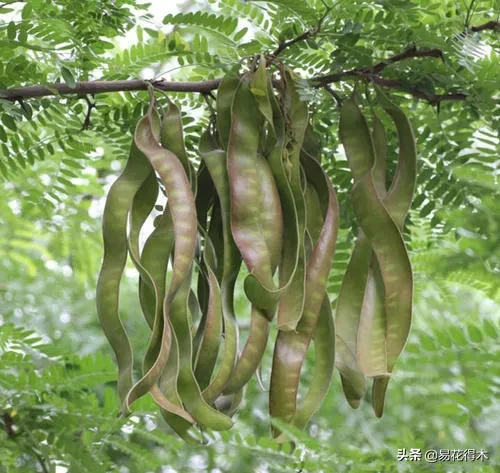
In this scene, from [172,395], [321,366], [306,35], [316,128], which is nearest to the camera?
[172,395]

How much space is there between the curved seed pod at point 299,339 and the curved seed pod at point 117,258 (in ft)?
0.44

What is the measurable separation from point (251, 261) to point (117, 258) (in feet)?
0.43

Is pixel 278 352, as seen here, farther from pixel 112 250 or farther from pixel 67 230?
pixel 67 230

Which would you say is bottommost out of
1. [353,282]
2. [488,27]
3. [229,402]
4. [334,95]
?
[229,402]

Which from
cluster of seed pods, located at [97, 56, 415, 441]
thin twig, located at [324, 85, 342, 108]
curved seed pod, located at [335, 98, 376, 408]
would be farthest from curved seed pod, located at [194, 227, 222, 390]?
thin twig, located at [324, 85, 342, 108]

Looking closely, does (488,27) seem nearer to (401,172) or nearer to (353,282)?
(401,172)

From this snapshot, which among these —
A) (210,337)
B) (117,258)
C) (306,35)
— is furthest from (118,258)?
(306,35)

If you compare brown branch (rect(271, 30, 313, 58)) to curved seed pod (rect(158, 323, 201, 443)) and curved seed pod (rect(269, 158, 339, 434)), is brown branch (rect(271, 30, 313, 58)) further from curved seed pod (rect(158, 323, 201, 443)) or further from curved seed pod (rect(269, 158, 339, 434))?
curved seed pod (rect(158, 323, 201, 443))

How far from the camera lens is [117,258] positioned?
0.89m

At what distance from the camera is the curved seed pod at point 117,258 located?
869mm

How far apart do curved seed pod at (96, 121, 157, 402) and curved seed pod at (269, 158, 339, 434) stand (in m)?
0.13

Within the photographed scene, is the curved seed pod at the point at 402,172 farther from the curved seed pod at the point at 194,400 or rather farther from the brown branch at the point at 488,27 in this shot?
the curved seed pod at the point at 194,400

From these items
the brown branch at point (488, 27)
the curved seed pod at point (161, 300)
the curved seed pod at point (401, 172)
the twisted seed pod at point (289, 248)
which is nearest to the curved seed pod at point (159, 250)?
the curved seed pod at point (161, 300)

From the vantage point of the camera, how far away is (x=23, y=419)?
1305mm
